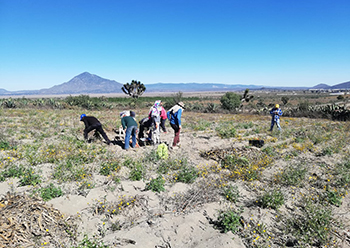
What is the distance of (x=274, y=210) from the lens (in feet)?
14.0

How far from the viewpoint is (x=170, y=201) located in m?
4.47

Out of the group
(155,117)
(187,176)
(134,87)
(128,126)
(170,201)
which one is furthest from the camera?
(134,87)

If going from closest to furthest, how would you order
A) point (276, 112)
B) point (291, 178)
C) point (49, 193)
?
point (49, 193) → point (291, 178) → point (276, 112)

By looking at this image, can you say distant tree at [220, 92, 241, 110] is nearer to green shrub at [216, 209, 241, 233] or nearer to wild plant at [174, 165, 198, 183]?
wild plant at [174, 165, 198, 183]

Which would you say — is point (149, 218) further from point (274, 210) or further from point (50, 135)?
point (50, 135)

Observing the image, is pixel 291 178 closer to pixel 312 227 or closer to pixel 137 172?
pixel 312 227

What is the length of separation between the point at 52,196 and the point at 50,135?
6638 millimetres

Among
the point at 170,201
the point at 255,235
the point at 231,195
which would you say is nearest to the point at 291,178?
the point at 231,195

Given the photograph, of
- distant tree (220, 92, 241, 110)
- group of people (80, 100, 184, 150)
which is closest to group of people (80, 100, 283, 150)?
group of people (80, 100, 184, 150)

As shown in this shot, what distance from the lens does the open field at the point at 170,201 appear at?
3342 millimetres

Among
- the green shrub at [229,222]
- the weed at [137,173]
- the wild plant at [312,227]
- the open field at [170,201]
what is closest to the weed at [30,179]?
the open field at [170,201]

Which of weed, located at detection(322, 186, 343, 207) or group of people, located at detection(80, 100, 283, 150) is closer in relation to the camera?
weed, located at detection(322, 186, 343, 207)

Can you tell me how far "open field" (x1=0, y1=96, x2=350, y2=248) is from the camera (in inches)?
132

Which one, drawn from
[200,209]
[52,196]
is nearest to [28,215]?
[52,196]
